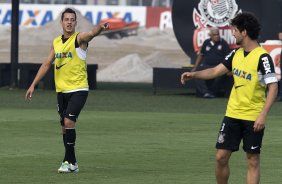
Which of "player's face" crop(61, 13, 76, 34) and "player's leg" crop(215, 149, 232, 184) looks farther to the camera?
"player's face" crop(61, 13, 76, 34)

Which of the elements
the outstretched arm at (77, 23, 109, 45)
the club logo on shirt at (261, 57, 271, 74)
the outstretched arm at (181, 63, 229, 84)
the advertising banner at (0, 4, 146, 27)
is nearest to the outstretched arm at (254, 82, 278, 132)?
the club logo on shirt at (261, 57, 271, 74)

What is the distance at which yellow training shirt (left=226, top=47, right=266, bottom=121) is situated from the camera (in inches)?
436

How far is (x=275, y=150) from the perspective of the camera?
16.9 metres

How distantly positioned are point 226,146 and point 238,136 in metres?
0.17

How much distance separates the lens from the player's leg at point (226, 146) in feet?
36.4

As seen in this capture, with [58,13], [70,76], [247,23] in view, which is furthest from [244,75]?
[58,13]

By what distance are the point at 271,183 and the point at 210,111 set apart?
1213 centimetres

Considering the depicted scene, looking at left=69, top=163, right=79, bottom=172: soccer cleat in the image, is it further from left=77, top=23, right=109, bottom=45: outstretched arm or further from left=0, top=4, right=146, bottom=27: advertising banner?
left=0, top=4, right=146, bottom=27: advertising banner

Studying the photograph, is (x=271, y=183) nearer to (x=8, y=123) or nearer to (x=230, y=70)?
(x=230, y=70)

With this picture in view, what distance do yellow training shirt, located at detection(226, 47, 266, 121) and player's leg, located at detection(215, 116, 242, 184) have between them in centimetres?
10

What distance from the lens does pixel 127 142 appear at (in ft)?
58.4

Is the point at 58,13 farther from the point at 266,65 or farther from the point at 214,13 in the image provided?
the point at 266,65

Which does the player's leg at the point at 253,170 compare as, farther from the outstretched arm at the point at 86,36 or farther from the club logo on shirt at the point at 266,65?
the outstretched arm at the point at 86,36

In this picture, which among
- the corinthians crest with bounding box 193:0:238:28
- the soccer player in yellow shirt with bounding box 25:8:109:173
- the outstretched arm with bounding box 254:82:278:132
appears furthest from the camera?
the corinthians crest with bounding box 193:0:238:28
